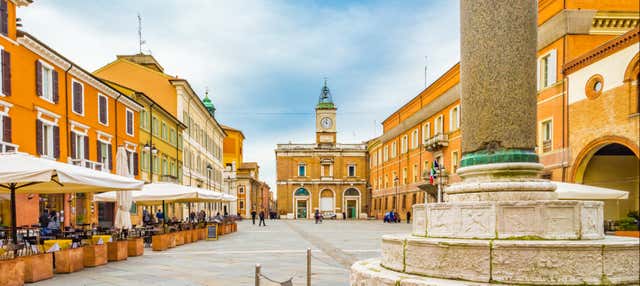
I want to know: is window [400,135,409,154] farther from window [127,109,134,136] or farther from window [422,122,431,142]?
window [127,109,134,136]

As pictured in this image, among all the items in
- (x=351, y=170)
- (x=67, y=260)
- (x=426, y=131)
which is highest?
(x=426, y=131)

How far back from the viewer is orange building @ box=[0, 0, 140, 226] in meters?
17.0

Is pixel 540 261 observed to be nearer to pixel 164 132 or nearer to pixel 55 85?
pixel 55 85

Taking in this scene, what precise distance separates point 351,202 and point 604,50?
198ft

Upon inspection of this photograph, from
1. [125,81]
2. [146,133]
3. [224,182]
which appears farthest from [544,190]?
[224,182]

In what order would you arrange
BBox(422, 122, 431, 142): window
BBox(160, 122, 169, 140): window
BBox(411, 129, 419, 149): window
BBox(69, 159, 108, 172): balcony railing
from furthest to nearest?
1. BBox(411, 129, 419, 149): window
2. BBox(422, 122, 431, 142): window
3. BBox(160, 122, 169, 140): window
4. BBox(69, 159, 108, 172): balcony railing

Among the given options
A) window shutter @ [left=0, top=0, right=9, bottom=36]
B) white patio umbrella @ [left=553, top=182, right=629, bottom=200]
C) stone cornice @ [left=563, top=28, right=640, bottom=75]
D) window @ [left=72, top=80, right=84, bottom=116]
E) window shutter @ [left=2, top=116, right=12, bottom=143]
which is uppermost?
window shutter @ [left=0, top=0, right=9, bottom=36]

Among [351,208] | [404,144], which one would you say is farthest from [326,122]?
[404,144]

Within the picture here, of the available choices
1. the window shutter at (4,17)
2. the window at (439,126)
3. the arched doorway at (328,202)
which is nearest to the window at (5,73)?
the window shutter at (4,17)

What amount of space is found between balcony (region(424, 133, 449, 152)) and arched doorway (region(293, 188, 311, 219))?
3825cm

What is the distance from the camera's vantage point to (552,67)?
23469 millimetres

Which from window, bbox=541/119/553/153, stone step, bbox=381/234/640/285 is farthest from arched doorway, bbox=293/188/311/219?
stone step, bbox=381/234/640/285

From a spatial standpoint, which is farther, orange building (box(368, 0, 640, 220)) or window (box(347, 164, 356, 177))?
window (box(347, 164, 356, 177))

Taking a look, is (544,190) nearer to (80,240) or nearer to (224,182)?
(80,240)
